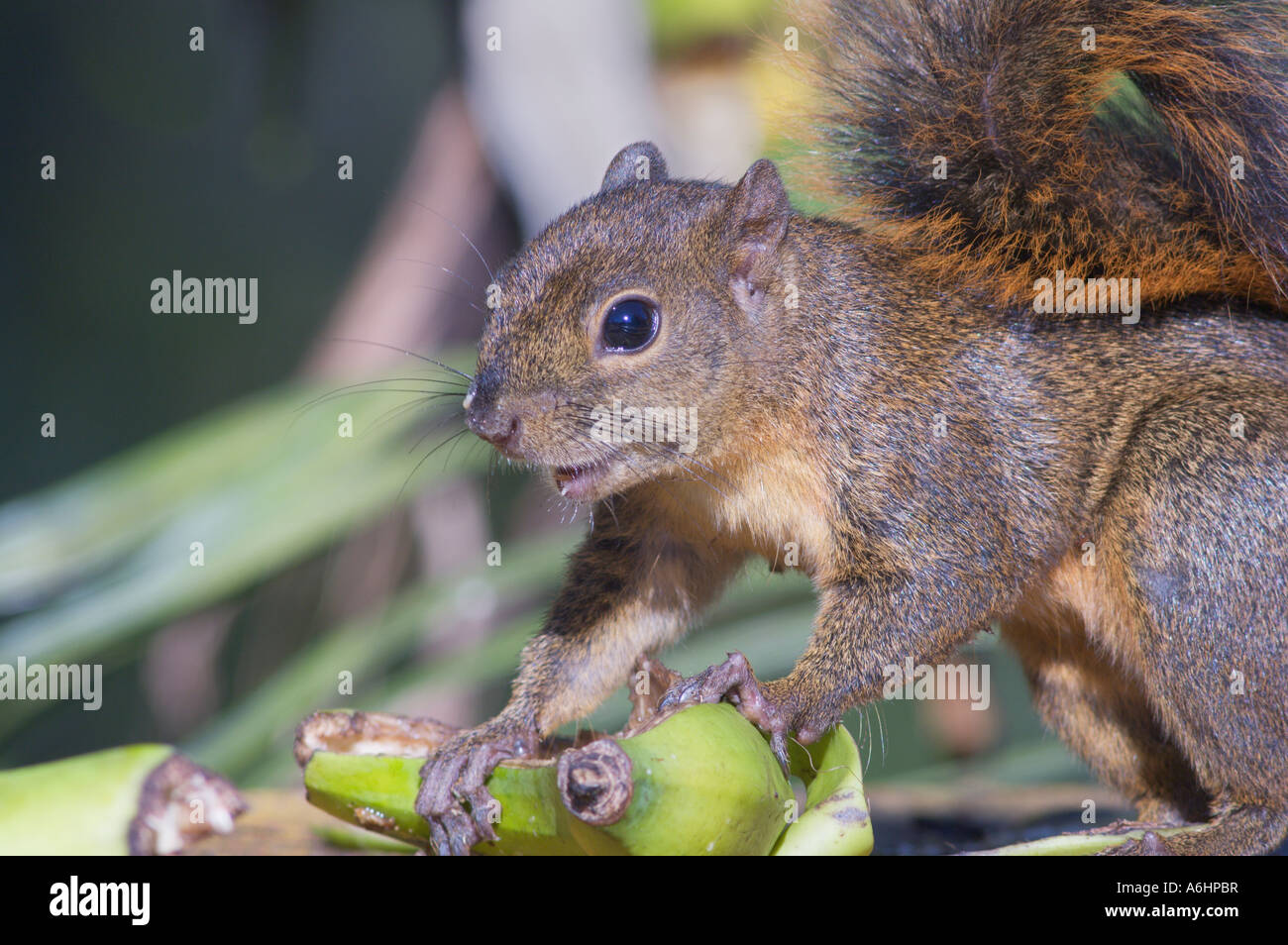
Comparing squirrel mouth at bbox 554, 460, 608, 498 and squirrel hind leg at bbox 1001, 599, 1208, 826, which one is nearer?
squirrel mouth at bbox 554, 460, 608, 498

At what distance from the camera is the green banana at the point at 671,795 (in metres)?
1.04

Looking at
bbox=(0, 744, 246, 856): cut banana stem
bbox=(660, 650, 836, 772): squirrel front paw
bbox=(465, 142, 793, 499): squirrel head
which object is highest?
bbox=(465, 142, 793, 499): squirrel head

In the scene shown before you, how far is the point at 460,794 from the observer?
4.82ft

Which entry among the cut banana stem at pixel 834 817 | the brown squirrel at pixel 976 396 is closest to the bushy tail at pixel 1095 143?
the brown squirrel at pixel 976 396

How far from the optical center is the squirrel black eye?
1562 millimetres

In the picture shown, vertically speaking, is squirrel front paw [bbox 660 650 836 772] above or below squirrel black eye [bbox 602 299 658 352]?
below

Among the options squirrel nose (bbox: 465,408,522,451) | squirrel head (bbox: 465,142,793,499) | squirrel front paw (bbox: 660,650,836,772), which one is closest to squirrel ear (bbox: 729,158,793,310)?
squirrel head (bbox: 465,142,793,499)

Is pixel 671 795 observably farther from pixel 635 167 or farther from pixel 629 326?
pixel 635 167

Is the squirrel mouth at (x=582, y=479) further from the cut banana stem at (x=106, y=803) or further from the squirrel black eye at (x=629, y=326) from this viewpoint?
the cut banana stem at (x=106, y=803)

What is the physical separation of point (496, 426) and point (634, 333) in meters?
0.23

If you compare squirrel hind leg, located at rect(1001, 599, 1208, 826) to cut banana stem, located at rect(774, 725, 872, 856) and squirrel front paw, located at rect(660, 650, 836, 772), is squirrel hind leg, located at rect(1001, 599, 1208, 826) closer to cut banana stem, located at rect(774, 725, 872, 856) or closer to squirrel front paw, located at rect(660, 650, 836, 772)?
squirrel front paw, located at rect(660, 650, 836, 772)

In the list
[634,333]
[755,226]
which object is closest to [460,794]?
[634,333]

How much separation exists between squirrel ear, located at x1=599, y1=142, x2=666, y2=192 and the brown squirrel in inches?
0.4

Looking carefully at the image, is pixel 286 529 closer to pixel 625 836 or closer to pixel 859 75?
pixel 625 836
